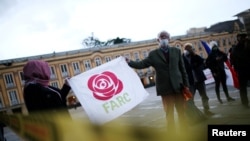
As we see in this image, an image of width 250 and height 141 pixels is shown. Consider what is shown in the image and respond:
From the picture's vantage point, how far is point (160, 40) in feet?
15.7

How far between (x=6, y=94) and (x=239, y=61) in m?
55.3

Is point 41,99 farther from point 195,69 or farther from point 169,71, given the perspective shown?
point 195,69

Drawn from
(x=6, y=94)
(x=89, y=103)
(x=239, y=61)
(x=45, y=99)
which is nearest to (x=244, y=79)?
(x=239, y=61)

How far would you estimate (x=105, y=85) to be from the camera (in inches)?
216

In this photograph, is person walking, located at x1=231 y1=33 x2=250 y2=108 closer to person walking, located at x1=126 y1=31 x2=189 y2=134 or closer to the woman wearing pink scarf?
person walking, located at x1=126 y1=31 x2=189 y2=134

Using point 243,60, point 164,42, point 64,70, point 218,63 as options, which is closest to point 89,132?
point 164,42

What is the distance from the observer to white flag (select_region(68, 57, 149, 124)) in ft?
17.2

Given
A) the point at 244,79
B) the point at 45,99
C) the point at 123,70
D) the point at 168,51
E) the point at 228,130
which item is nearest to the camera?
the point at 228,130

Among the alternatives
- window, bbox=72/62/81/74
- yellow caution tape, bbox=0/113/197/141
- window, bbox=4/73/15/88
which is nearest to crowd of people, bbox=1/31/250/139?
yellow caution tape, bbox=0/113/197/141

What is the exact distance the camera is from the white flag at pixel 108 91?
5.24 m

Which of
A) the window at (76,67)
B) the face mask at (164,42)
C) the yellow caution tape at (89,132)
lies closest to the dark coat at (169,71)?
the face mask at (164,42)

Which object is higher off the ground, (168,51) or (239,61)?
(168,51)

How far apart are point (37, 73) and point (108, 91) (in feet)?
8.21

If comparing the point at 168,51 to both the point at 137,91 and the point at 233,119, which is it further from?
the point at 233,119
